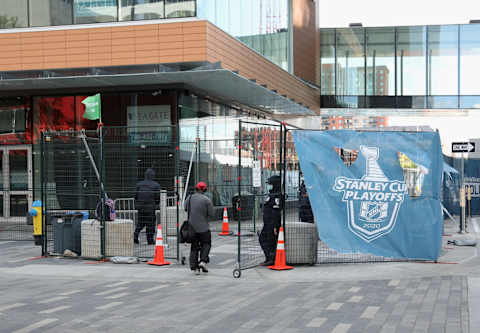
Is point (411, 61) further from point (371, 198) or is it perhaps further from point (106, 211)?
point (106, 211)

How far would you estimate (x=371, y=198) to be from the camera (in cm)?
1135

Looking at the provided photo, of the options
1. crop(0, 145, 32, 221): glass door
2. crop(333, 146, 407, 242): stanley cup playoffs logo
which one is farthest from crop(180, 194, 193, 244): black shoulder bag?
crop(0, 145, 32, 221): glass door

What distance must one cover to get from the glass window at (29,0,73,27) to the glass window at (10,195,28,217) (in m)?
6.18

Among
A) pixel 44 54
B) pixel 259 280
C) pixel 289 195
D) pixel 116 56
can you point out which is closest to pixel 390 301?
pixel 259 280

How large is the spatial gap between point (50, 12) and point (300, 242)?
504 inches

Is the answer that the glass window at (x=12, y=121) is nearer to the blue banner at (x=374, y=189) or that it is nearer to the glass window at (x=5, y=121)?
the glass window at (x=5, y=121)

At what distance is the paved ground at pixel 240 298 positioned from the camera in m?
6.98

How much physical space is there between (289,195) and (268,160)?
4275mm

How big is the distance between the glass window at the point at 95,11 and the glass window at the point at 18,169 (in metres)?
5.59

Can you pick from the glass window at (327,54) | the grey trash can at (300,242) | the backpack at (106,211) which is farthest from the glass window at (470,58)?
the backpack at (106,211)

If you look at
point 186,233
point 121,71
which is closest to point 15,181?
point 121,71

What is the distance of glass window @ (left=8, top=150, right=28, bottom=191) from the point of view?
70.8 ft

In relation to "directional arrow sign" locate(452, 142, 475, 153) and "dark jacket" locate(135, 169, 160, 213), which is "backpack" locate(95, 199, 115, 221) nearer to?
"dark jacket" locate(135, 169, 160, 213)

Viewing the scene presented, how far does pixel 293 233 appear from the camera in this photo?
36.9ft
